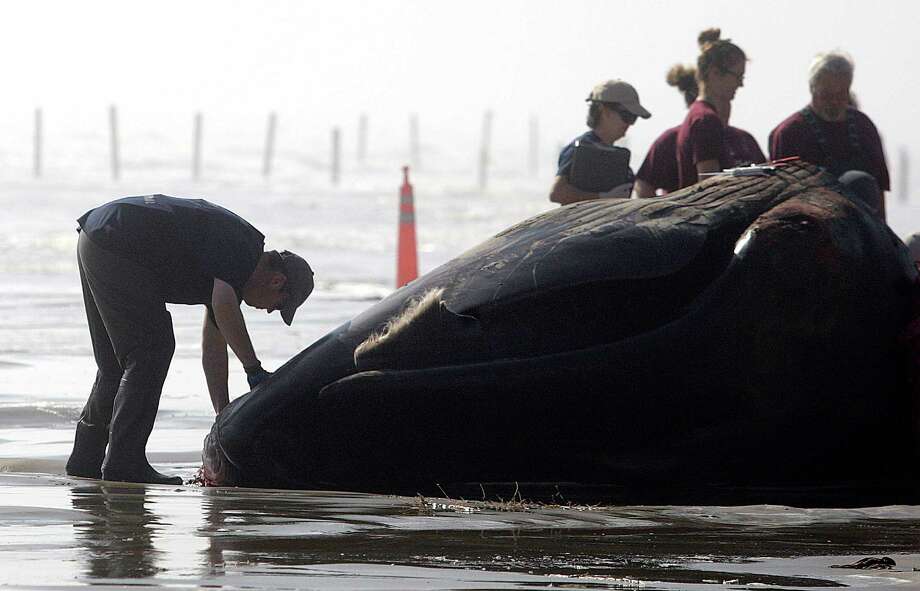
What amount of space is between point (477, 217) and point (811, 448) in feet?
122

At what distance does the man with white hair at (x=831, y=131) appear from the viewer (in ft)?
27.1

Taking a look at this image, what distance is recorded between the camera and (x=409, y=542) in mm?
5164

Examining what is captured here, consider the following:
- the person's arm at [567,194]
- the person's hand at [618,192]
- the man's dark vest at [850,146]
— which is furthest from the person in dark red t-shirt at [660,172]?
the man's dark vest at [850,146]

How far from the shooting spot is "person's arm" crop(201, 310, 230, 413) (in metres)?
6.91

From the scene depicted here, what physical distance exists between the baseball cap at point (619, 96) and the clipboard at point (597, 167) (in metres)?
0.22

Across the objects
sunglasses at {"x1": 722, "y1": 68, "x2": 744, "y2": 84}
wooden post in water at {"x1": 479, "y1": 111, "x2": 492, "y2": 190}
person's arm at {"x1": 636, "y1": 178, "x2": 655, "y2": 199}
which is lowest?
person's arm at {"x1": 636, "y1": 178, "x2": 655, "y2": 199}

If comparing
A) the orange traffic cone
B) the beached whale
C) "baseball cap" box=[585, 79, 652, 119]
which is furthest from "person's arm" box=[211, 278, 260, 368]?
the orange traffic cone

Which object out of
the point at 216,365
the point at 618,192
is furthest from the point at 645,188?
the point at 216,365

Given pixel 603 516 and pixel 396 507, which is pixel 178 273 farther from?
pixel 603 516

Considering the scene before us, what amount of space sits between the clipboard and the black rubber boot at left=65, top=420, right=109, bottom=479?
2611 millimetres

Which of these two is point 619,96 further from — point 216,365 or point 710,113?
point 216,365

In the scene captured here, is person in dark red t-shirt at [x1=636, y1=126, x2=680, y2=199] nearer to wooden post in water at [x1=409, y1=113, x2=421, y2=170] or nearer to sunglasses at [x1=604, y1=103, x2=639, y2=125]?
sunglasses at [x1=604, y1=103, x2=639, y2=125]

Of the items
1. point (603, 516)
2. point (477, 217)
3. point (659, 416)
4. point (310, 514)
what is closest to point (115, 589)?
point (310, 514)

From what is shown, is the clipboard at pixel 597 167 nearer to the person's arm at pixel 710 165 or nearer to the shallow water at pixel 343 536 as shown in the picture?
the person's arm at pixel 710 165
